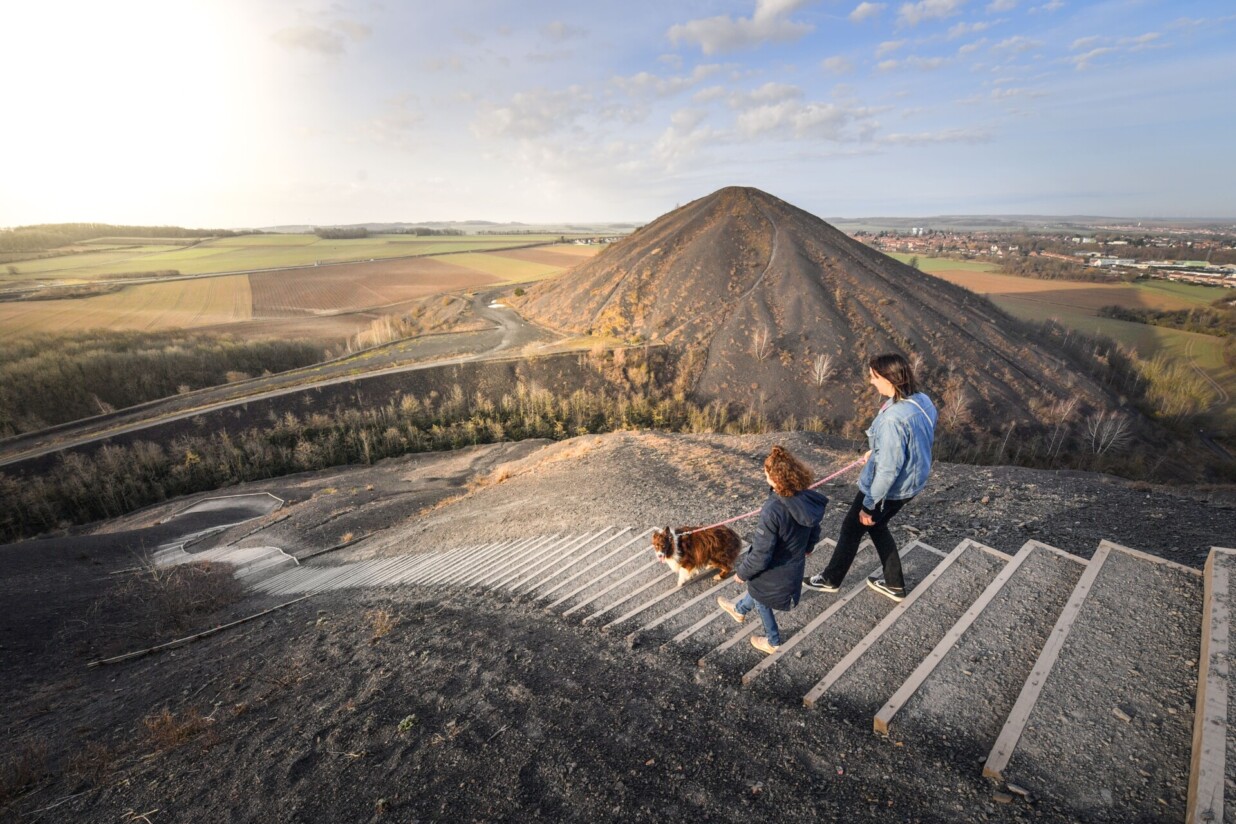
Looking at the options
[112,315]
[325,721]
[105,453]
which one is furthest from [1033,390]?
[112,315]

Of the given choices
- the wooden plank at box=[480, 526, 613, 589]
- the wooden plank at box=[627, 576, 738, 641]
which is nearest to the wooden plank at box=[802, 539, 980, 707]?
the wooden plank at box=[627, 576, 738, 641]

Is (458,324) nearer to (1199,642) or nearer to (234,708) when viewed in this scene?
(234,708)

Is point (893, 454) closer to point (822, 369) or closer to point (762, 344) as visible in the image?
point (822, 369)

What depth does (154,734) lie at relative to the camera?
4.73m

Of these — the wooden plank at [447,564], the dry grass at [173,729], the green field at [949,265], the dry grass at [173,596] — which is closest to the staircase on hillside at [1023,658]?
the wooden plank at [447,564]

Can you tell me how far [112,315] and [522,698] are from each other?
207 ft

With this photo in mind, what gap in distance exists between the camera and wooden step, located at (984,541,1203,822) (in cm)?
267

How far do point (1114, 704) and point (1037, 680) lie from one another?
40 centimetres

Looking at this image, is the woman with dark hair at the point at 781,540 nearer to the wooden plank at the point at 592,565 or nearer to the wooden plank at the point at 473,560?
the wooden plank at the point at 592,565

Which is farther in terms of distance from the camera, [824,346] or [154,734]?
[824,346]

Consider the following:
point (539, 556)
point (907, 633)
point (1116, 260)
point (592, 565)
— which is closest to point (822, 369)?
point (539, 556)

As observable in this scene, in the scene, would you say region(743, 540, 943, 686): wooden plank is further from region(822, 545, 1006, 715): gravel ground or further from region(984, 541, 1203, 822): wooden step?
region(984, 541, 1203, 822): wooden step

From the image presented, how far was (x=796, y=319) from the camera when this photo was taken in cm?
2994

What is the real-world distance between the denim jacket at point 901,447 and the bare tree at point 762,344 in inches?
996
